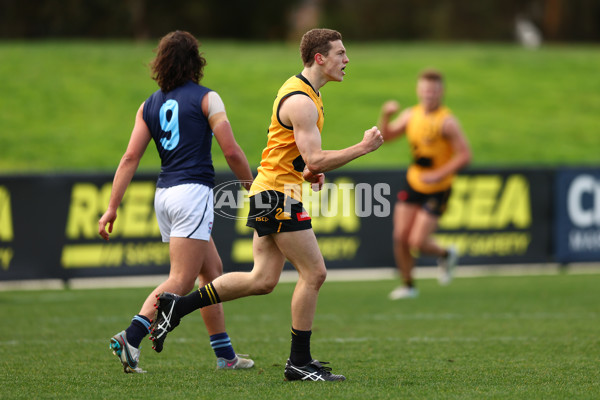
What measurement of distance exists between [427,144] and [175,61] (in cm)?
549

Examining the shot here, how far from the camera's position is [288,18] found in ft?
128

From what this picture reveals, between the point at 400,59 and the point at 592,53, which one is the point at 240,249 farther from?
the point at 592,53

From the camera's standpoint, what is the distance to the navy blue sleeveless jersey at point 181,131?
566 cm

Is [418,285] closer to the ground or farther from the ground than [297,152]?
closer to the ground

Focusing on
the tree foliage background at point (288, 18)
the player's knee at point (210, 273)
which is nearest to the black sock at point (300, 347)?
the player's knee at point (210, 273)

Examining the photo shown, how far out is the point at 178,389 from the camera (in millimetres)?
5176

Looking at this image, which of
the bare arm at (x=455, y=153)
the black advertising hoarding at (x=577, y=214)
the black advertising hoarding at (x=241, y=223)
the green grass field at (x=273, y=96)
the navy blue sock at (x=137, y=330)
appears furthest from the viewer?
the green grass field at (x=273, y=96)

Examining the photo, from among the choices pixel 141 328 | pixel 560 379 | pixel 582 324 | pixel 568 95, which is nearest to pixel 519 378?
pixel 560 379

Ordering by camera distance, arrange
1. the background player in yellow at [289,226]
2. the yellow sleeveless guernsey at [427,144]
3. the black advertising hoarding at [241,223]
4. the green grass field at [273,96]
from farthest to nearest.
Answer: the green grass field at [273,96] → the black advertising hoarding at [241,223] → the yellow sleeveless guernsey at [427,144] → the background player in yellow at [289,226]

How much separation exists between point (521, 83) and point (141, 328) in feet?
75.7

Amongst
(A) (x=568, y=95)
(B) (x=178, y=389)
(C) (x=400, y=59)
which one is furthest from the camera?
(C) (x=400, y=59)

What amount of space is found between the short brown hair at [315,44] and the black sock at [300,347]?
169 centimetres

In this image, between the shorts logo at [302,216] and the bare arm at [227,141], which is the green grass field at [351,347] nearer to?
the shorts logo at [302,216]

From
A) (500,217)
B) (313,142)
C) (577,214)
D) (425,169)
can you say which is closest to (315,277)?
(313,142)
